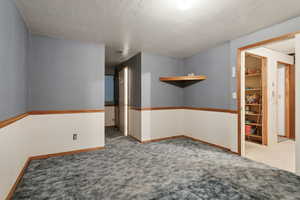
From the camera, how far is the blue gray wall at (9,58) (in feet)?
4.84

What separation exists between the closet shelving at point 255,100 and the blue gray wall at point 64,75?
12.3 feet

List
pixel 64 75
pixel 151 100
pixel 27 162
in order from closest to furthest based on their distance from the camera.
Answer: pixel 27 162 < pixel 64 75 < pixel 151 100

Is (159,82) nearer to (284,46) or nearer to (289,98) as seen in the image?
(284,46)

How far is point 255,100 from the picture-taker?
12.9 ft

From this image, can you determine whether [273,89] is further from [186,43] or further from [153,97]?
[153,97]

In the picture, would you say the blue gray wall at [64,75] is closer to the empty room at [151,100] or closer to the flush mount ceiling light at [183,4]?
the empty room at [151,100]

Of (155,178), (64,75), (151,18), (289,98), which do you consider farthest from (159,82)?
(289,98)

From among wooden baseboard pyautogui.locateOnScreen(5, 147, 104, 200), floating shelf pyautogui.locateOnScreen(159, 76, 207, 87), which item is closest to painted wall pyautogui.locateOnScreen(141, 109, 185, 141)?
floating shelf pyautogui.locateOnScreen(159, 76, 207, 87)

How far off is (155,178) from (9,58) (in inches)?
A: 91.9

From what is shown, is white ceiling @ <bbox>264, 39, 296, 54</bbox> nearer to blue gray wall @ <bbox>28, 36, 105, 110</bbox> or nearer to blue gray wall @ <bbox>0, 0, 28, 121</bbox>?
blue gray wall @ <bbox>28, 36, 105, 110</bbox>

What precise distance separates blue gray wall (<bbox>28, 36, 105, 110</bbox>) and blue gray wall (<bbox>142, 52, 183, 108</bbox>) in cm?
115

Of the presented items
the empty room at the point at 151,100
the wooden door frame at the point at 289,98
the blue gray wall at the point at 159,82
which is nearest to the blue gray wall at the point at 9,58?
the empty room at the point at 151,100

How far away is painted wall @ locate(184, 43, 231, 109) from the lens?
10.4 ft

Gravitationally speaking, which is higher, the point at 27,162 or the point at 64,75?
the point at 64,75
